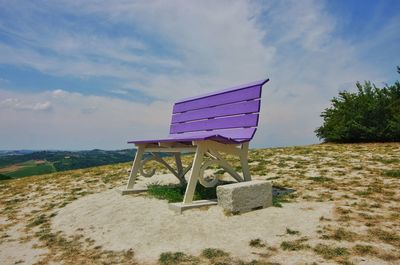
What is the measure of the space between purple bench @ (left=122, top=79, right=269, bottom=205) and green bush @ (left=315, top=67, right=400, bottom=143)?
10136mm

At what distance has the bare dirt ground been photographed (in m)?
3.76

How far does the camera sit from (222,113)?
6.78 m

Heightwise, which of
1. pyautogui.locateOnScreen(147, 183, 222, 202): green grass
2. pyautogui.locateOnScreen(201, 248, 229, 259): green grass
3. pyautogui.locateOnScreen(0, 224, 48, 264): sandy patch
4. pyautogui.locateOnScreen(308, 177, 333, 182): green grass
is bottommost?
pyautogui.locateOnScreen(0, 224, 48, 264): sandy patch

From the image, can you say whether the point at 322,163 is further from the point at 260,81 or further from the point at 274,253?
the point at 274,253

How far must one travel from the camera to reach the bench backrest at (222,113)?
6.01 m

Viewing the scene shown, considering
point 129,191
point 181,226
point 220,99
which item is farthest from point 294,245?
point 129,191

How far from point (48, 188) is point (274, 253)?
769 centimetres

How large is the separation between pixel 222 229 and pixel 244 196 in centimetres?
84

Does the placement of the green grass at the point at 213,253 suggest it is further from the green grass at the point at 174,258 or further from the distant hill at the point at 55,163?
the distant hill at the point at 55,163

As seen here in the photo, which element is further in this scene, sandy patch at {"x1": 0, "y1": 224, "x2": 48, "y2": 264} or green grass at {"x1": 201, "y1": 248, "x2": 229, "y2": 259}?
sandy patch at {"x1": 0, "y1": 224, "x2": 48, "y2": 264}

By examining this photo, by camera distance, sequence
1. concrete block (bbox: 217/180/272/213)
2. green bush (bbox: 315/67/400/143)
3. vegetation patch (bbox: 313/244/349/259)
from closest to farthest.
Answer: vegetation patch (bbox: 313/244/349/259), concrete block (bbox: 217/180/272/213), green bush (bbox: 315/67/400/143)

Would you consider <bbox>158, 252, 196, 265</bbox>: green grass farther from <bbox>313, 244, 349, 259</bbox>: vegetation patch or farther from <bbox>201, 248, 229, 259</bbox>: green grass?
<bbox>313, 244, 349, 259</bbox>: vegetation patch

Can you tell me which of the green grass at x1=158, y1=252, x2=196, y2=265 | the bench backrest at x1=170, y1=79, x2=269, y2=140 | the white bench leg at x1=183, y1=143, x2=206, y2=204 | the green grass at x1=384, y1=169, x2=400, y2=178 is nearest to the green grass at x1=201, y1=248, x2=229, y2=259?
the green grass at x1=158, y1=252, x2=196, y2=265

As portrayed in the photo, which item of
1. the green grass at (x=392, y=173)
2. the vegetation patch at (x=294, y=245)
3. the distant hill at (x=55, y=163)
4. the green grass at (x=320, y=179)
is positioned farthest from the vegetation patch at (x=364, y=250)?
the distant hill at (x=55, y=163)
